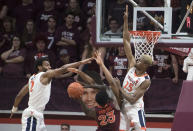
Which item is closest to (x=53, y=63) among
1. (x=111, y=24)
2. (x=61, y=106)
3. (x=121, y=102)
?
(x=61, y=106)

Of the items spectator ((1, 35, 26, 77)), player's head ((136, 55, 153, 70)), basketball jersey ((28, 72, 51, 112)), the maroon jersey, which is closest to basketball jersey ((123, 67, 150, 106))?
player's head ((136, 55, 153, 70))

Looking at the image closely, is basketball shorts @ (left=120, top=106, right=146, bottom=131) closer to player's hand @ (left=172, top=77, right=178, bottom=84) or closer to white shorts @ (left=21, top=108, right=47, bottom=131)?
white shorts @ (left=21, top=108, right=47, bottom=131)

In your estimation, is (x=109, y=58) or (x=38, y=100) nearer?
(x=38, y=100)

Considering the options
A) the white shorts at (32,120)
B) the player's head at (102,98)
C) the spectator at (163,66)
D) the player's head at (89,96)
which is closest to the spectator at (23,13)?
the player's head at (89,96)

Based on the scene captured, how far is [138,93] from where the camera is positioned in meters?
9.59

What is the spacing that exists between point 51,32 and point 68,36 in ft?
1.61

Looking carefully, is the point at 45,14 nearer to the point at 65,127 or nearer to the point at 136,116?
the point at 65,127

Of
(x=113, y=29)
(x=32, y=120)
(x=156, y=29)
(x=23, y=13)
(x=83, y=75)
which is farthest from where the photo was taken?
(x=23, y=13)

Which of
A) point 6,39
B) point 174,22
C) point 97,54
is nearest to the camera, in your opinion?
point 97,54

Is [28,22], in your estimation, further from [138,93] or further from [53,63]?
[138,93]

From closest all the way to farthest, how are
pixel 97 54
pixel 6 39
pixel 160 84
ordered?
pixel 97 54
pixel 160 84
pixel 6 39

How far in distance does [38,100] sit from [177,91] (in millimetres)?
3501

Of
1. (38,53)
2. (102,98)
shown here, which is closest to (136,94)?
(102,98)

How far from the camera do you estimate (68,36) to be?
13.2 metres
